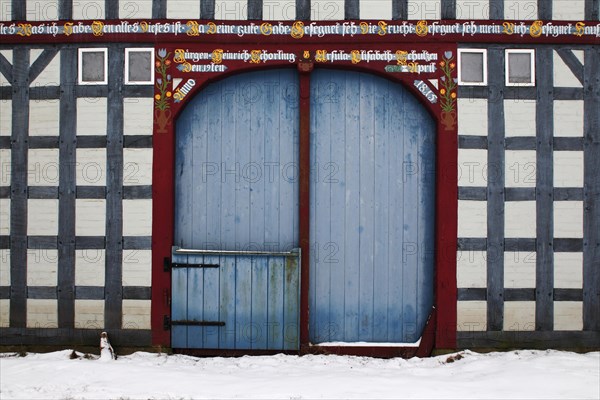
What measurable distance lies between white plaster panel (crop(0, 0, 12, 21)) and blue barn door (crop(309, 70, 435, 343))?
10.1ft

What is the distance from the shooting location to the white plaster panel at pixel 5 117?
5.47m

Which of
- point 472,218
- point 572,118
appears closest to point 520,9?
Answer: point 572,118

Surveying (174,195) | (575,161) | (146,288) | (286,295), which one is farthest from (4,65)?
(575,161)

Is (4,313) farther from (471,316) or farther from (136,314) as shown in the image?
(471,316)

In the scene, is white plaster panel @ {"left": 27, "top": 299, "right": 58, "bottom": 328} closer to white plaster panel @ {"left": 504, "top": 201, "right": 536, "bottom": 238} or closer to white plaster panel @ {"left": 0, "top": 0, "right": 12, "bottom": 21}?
white plaster panel @ {"left": 0, "top": 0, "right": 12, "bottom": 21}

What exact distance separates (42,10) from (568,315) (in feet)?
19.6

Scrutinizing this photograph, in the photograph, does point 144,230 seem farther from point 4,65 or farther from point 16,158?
point 4,65

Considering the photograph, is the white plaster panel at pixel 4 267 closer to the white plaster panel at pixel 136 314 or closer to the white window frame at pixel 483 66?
the white plaster panel at pixel 136 314

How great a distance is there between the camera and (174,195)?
552cm

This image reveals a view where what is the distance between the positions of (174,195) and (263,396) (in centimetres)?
219

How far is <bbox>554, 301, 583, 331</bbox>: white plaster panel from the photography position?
5.39 metres

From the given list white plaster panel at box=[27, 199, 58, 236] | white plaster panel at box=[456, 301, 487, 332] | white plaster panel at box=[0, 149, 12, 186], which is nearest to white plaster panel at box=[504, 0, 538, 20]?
white plaster panel at box=[456, 301, 487, 332]

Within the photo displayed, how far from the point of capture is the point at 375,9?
5414 mm

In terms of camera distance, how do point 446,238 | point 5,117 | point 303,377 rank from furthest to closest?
point 5,117 → point 446,238 → point 303,377
